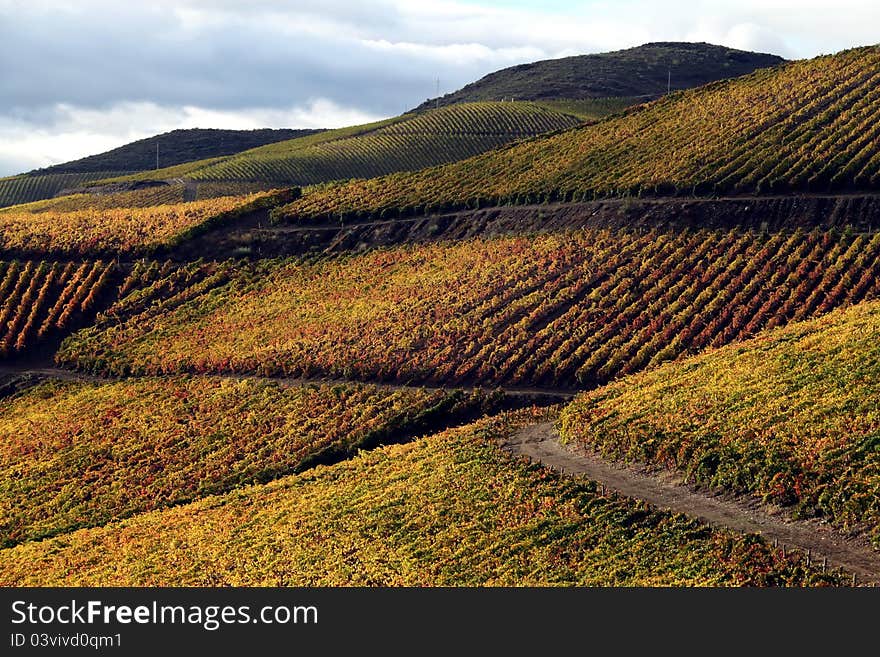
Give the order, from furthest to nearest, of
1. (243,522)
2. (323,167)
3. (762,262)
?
(323,167), (762,262), (243,522)

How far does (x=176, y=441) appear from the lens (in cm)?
5566

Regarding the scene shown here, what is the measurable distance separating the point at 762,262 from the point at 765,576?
34200mm

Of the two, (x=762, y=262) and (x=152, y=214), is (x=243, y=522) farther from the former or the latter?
(x=152, y=214)

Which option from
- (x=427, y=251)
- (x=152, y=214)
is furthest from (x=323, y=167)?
(x=427, y=251)

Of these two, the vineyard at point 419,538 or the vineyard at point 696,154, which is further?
the vineyard at point 696,154

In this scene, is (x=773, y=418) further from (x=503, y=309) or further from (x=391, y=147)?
(x=391, y=147)

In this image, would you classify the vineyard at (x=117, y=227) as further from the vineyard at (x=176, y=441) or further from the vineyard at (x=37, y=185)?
the vineyard at (x=37, y=185)

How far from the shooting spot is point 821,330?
48625mm

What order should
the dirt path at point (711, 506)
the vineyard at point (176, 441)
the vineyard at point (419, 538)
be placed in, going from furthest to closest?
the vineyard at point (176, 441), the vineyard at point (419, 538), the dirt path at point (711, 506)

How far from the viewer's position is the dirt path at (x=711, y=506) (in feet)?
98.3

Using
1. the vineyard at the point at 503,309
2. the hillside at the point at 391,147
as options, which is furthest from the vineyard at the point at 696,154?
the hillside at the point at 391,147

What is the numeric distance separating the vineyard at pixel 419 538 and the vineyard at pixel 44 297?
29927 mm

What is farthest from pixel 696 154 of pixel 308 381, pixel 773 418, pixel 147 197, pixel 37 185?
pixel 37 185

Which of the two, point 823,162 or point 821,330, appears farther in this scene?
point 823,162
